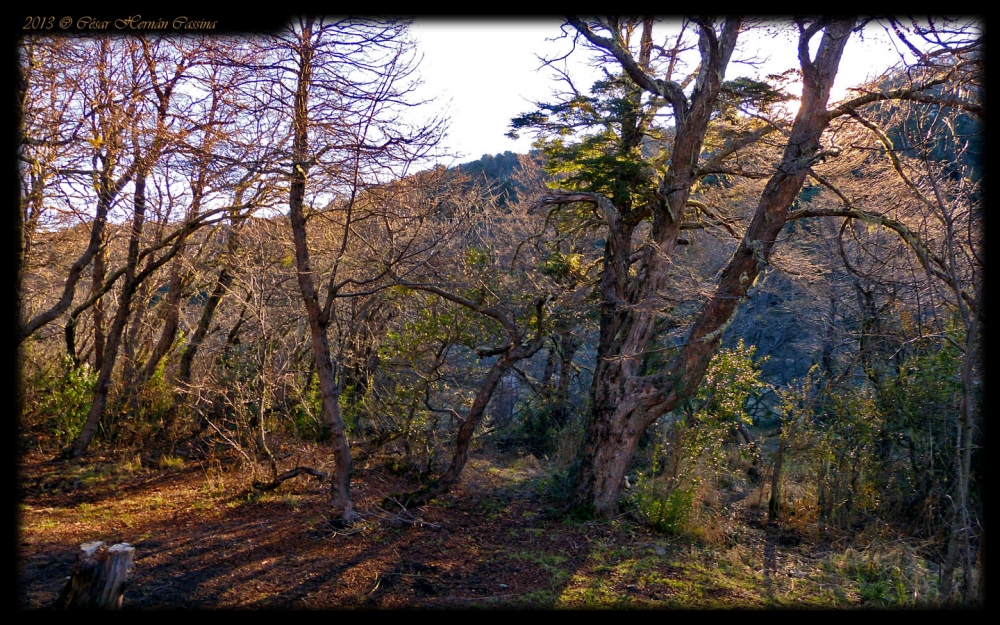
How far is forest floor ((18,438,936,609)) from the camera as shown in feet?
18.3

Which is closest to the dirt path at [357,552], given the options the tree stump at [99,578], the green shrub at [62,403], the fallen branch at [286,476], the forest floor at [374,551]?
the forest floor at [374,551]

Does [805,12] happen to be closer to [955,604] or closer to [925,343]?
[925,343]

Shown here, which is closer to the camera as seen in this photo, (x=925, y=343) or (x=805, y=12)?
(x=805, y=12)

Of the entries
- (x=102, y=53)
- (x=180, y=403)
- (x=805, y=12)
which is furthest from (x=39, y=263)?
(x=805, y=12)

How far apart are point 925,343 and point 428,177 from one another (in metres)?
6.38

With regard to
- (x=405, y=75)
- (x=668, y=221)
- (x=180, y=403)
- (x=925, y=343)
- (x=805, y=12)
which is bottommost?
(x=180, y=403)

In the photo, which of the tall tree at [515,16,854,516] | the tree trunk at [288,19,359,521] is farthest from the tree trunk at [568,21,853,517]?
the tree trunk at [288,19,359,521]

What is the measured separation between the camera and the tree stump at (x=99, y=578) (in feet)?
13.3

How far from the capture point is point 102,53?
274 inches

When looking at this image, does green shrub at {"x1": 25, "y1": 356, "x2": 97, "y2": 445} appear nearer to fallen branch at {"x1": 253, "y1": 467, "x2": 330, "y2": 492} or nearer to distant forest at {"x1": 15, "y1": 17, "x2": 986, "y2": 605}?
distant forest at {"x1": 15, "y1": 17, "x2": 986, "y2": 605}

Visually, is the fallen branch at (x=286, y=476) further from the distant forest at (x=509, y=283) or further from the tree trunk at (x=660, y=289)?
the tree trunk at (x=660, y=289)

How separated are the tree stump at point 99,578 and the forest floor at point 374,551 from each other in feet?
2.41

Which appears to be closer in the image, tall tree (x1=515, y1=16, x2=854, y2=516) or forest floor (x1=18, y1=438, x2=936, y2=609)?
forest floor (x1=18, y1=438, x2=936, y2=609)

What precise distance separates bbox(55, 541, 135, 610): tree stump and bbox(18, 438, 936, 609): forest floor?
2.41ft
